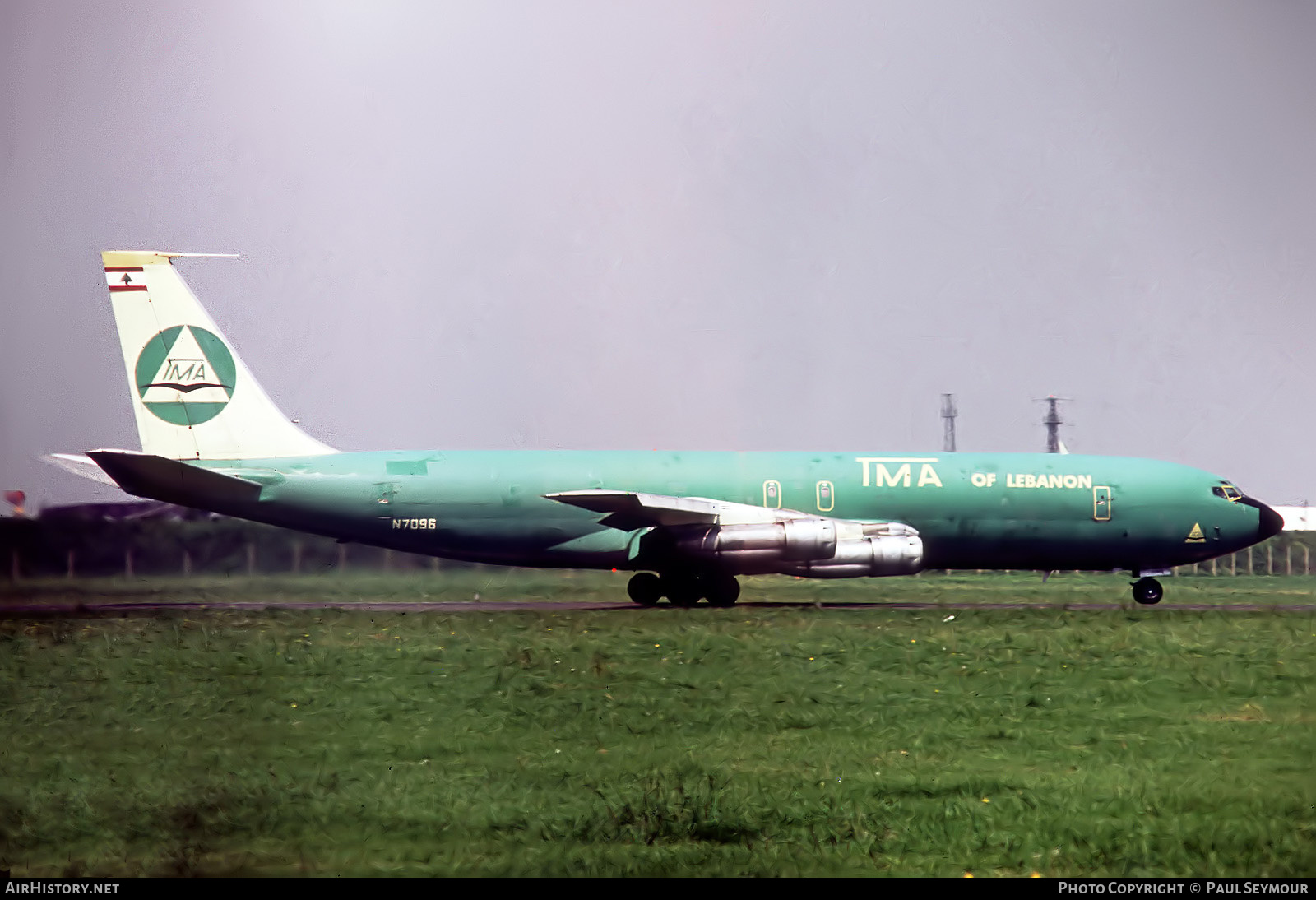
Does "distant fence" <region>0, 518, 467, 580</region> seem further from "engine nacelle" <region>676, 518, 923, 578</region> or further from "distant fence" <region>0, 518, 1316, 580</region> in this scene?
"engine nacelle" <region>676, 518, 923, 578</region>

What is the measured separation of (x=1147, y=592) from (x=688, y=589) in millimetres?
11318

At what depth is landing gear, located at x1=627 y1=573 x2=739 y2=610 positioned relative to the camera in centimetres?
3178

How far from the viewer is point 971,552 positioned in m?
33.3

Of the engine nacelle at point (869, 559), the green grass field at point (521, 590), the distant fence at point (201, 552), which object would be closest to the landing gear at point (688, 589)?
the green grass field at point (521, 590)

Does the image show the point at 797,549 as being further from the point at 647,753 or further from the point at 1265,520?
the point at 647,753

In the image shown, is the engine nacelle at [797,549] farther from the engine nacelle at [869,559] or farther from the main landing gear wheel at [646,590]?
the main landing gear wheel at [646,590]

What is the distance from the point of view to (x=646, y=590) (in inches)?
1275

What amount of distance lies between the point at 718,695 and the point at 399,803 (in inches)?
251

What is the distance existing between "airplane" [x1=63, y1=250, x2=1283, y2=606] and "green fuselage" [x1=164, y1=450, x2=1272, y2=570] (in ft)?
0.13

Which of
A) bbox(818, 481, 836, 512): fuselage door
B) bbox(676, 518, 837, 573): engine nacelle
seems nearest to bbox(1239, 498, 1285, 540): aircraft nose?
bbox(818, 481, 836, 512): fuselage door

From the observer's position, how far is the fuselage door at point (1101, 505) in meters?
33.8

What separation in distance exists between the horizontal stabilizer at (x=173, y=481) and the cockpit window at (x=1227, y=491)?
22520mm
